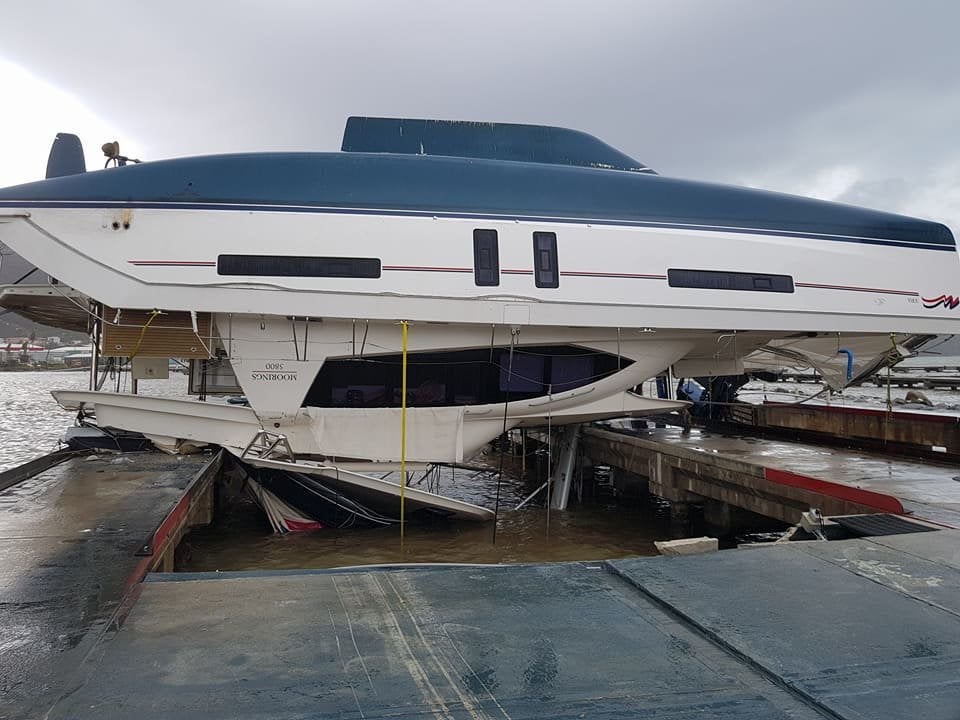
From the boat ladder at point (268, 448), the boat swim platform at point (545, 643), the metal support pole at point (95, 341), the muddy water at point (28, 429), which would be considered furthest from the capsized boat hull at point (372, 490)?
the muddy water at point (28, 429)

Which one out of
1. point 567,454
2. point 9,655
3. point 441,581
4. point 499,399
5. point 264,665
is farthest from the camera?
point 567,454

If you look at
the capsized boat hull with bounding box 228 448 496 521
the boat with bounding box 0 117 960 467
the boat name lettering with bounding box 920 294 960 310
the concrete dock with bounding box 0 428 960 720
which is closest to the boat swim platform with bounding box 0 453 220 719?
the concrete dock with bounding box 0 428 960 720

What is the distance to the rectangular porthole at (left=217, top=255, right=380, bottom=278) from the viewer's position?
8.57m

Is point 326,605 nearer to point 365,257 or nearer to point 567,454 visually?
point 365,257

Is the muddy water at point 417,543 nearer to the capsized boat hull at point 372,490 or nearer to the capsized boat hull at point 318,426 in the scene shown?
the capsized boat hull at point 372,490

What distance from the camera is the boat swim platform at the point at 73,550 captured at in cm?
302

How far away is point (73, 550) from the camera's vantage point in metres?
5.00

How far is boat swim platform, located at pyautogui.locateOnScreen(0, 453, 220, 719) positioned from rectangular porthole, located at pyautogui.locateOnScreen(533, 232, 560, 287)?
16.8 feet

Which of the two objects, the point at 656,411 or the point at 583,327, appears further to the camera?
the point at 656,411

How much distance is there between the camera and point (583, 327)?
30.8 ft

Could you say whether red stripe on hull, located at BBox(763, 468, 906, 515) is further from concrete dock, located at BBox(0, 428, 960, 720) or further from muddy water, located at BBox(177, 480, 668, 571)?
muddy water, located at BBox(177, 480, 668, 571)

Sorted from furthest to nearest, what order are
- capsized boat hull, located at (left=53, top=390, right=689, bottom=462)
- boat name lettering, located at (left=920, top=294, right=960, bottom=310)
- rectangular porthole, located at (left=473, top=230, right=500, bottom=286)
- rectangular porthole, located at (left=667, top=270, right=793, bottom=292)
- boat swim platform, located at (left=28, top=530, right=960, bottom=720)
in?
boat name lettering, located at (left=920, top=294, right=960, bottom=310) → rectangular porthole, located at (left=667, top=270, right=793, bottom=292) → capsized boat hull, located at (left=53, top=390, right=689, bottom=462) → rectangular porthole, located at (left=473, top=230, right=500, bottom=286) → boat swim platform, located at (left=28, top=530, right=960, bottom=720)

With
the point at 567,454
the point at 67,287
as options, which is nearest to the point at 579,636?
the point at 67,287

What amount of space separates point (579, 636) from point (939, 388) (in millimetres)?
45025
